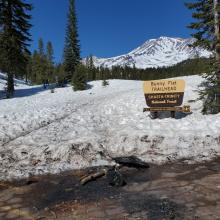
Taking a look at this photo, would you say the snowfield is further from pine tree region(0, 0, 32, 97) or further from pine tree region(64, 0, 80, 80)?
pine tree region(64, 0, 80, 80)

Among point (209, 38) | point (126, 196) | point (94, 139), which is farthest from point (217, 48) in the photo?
point (126, 196)

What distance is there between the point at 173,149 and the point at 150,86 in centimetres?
642

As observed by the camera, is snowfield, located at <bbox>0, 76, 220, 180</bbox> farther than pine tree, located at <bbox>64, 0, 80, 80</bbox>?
No

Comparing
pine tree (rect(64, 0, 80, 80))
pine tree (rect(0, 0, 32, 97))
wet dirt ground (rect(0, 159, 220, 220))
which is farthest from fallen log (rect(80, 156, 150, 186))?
pine tree (rect(64, 0, 80, 80))

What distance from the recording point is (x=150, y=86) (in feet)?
63.2

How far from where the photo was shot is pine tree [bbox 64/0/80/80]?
2060 inches

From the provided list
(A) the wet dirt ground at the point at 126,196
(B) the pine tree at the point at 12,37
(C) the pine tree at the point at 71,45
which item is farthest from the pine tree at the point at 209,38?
(C) the pine tree at the point at 71,45

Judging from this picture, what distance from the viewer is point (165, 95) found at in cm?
1858

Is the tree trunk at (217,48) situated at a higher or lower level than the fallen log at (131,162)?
higher

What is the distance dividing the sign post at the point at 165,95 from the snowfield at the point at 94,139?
582 mm

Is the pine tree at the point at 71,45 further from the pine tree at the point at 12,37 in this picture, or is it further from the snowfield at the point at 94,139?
the snowfield at the point at 94,139

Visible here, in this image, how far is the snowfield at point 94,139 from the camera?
42.6 ft

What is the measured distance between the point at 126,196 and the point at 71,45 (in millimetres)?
47666

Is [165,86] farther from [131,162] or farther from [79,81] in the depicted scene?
[79,81]
